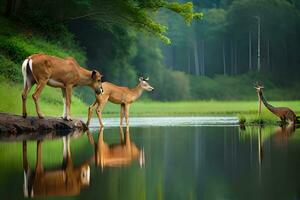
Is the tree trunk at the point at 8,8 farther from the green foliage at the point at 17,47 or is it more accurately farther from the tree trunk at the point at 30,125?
the tree trunk at the point at 30,125

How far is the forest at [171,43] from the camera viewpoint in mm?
27484

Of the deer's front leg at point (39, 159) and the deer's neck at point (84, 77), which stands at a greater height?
the deer's neck at point (84, 77)

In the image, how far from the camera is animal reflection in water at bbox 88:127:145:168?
914 centimetres

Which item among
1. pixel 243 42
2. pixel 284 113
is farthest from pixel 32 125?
pixel 243 42

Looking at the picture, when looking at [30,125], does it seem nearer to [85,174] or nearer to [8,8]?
[85,174]

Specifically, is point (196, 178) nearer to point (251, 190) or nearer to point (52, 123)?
point (251, 190)

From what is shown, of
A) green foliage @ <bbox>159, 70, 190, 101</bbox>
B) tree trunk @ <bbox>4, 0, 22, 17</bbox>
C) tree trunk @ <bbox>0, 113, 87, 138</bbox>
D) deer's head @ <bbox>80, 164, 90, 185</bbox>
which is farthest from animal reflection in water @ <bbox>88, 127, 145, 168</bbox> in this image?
green foliage @ <bbox>159, 70, 190, 101</bbox>

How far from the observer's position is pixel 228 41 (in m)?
53.7

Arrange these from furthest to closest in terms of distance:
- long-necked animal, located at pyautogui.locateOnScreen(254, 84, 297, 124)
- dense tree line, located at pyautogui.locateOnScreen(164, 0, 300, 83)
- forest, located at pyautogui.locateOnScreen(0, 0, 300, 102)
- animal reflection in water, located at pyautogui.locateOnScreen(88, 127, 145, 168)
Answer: dense tree line, located at pyautogui.locateOnScreen(164, 0, 300, 83) < forest, located at pyautogui.locateOnScreen(0, 0, 300, 102) < long-necked animal, located at pyautogui.locateOnScreen(254, 84, 297, 124) < animal reflection in water, located at pyautogui.locateOnScreen(88, 127, 145, 168)

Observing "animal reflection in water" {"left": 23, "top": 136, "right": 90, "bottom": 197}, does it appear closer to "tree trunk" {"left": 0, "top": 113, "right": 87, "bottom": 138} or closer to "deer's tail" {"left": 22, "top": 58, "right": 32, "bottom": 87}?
"tree trunk" {"left": 0, "top": 113, "right": 87, "bottom": 138}

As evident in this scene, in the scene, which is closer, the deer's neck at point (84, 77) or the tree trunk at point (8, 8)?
the deer's neck at point (84, 77)

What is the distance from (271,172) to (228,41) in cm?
4623

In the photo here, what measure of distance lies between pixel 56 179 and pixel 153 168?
51.7 inches

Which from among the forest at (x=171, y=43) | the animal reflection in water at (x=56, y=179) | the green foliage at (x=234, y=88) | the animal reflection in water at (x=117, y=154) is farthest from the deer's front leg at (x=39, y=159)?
the green foliage at (x=234, y=88)
